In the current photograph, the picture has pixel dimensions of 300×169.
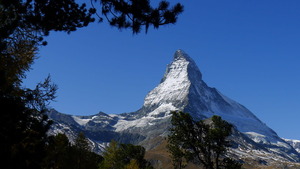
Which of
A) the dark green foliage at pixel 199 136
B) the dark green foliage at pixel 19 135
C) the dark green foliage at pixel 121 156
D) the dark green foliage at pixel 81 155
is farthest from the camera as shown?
the dark green foliage at pixel 121 156

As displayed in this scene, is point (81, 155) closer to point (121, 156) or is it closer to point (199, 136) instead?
point (199, 136)

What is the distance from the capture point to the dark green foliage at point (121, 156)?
65.9 metres

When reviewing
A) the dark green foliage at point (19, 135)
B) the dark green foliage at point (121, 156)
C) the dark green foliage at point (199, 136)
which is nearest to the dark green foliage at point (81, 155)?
the dark green foliage at point (199, 136)

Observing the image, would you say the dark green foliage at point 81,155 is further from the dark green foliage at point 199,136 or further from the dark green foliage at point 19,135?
the dark green foliage at point 19,135

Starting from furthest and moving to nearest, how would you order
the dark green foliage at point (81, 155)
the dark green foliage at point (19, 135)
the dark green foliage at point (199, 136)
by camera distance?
1. the dark green foliage at point (199, 136)
2. the dark green foliage at point (81, 155)
3. the dark green foliage at point (19, 135)

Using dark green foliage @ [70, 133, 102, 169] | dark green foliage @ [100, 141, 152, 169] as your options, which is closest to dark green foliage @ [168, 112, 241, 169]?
dark green foliage @ [70, 133, 102, 169]

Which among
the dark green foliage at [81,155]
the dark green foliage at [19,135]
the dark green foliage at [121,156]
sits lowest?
the dark green foliage at [19,135]

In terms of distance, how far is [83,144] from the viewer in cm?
4128

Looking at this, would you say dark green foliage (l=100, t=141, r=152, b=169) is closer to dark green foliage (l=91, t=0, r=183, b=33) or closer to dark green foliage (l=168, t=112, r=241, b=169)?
dark green foliage (l=168, t=112, r=241, b=169)

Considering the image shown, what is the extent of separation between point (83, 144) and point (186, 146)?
12332 millimetres

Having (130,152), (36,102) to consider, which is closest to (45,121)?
(36,102)

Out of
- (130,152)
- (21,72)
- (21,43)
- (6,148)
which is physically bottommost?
(6,148)

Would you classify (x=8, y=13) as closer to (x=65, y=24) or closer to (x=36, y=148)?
(x=65, y=24)

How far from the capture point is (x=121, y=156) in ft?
236
